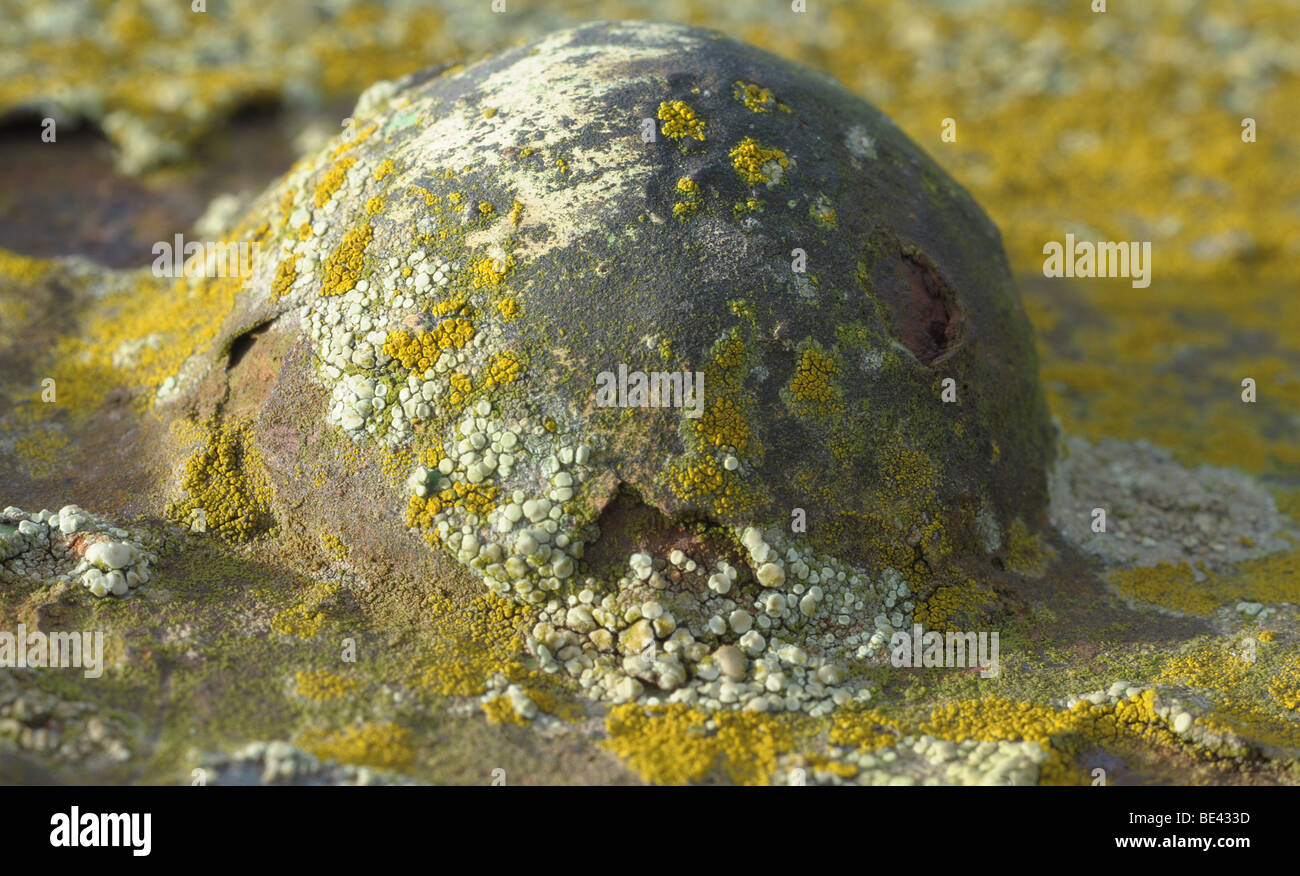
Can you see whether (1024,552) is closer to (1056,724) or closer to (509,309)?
(1056,724)

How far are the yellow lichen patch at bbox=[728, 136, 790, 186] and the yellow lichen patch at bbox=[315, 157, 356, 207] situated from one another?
226cm

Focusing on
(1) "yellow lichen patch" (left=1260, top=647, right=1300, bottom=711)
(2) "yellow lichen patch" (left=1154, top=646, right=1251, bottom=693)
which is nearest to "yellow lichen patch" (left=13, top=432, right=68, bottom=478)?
(2) "yellow lichen patch" (left=1154, top=646, right=1251, bottom=693)

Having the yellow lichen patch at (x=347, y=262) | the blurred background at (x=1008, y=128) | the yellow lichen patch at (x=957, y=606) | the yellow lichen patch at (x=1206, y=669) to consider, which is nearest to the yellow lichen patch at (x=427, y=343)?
the yellow lichen patch at (x=347, y=262)

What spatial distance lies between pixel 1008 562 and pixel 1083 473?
164 centimetres

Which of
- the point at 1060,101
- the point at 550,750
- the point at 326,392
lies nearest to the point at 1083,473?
the point at 550,750

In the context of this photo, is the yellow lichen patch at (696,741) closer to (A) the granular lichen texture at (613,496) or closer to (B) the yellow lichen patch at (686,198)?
(A) the granular lichen texture at (613,496)

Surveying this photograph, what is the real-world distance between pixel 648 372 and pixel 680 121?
151cm

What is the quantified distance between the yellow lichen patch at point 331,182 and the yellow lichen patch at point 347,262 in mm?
458

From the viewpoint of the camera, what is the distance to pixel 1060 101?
12875mm

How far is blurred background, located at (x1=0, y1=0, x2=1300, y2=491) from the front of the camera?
366 inches

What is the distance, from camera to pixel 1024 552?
6.33 m

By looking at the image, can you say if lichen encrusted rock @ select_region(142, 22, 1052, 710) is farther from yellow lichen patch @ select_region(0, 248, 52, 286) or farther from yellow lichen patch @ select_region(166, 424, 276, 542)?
yellow lichen patch @ select_region(0, 248, 52, 286)

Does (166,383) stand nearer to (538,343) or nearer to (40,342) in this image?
(40,342)

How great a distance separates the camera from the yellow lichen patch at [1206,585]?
6352mm
